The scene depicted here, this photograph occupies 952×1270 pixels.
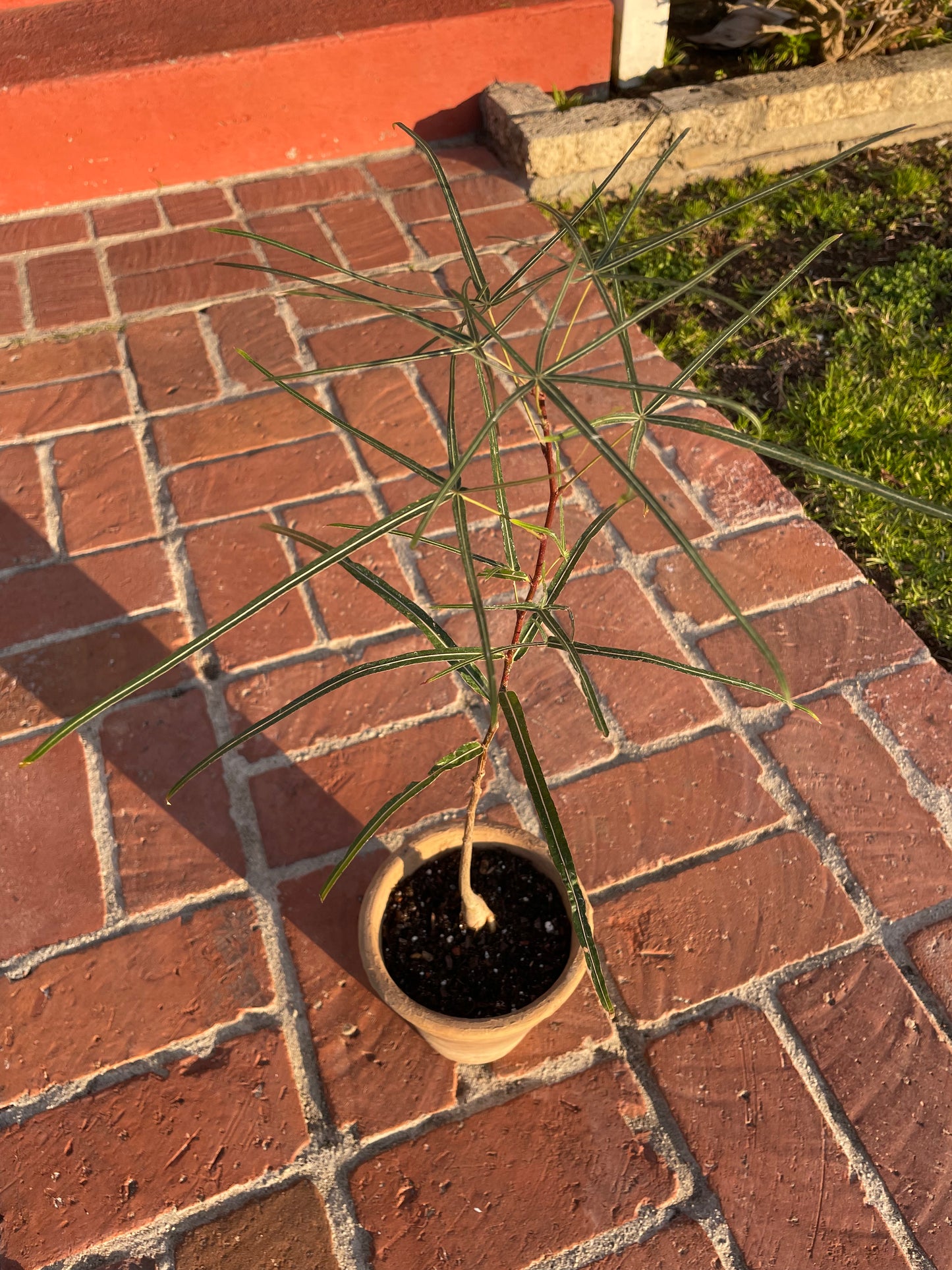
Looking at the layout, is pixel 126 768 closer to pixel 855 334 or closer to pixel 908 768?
pixel 908 768

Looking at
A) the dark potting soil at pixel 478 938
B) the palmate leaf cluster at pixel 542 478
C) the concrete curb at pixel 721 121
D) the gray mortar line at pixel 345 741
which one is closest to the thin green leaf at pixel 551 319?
the palmate leaf cluster at pixel 542 478

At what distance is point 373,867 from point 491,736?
0.73 metres

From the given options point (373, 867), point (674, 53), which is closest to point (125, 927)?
point (373, 867)

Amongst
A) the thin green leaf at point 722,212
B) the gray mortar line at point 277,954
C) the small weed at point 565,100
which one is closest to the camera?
the thin green leaf at point 722,212

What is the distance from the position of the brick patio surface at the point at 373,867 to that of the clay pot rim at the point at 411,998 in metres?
0.22

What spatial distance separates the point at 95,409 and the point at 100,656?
2.67 feet

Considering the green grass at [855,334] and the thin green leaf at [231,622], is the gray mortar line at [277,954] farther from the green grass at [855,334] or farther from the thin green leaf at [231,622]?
the green grass at [855,334]

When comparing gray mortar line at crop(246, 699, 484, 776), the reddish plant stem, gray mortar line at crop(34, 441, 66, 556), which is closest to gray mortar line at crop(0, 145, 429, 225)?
gray mortar line at crop(34, 441, 66, 556)

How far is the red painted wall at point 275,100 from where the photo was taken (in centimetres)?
303

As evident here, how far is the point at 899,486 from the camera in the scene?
7.95 ft

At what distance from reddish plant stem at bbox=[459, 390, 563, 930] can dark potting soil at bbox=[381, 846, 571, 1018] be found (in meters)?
0.03

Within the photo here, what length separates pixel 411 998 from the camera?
1.47 m

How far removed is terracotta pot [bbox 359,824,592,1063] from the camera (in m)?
1.41

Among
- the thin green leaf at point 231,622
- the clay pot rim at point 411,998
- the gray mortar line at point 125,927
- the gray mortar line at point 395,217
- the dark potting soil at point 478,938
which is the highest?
the thin green leaf at point 231,622
